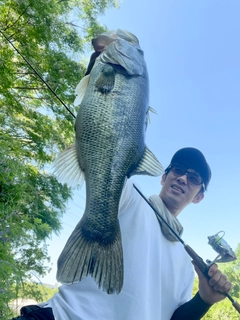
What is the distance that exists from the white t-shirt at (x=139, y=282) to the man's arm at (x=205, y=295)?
0.16ft

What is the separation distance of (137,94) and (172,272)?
0.91 meters

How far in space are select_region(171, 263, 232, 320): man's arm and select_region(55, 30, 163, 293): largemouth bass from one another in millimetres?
689

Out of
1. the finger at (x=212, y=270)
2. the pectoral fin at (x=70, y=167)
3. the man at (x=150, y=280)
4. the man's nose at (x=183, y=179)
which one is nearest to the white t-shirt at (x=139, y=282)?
the man at (x=150, y=280)

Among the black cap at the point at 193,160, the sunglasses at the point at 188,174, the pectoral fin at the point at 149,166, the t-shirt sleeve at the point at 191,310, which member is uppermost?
the black cap at the point at 193,160

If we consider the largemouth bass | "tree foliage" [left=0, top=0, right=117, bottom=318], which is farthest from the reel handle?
"tree foliage" [left=0, top=0, right=117, bottom=318]

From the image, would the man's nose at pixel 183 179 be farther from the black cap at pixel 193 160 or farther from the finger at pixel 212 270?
the finger at pixel 212 270

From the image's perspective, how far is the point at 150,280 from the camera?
145cm

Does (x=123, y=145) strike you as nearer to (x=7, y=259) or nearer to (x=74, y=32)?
(x=7, y=259)

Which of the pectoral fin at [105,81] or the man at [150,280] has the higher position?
the pectoral fin at [105,81]

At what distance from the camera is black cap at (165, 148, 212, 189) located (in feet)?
6.99

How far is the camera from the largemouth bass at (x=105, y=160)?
112 cm

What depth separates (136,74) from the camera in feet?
4.40

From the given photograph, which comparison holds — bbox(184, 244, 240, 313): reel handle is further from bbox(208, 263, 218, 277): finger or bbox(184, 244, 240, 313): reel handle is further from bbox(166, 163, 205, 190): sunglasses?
bbox(166, 163, 205, 190): sunglasses

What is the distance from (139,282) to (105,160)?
1.88 ft
